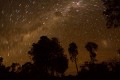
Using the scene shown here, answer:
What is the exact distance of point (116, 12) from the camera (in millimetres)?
27797

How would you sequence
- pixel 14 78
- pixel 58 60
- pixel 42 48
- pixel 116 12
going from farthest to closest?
pixel 58 60 → pixel 42 48 → pixel 14 78 → pixel 116 12

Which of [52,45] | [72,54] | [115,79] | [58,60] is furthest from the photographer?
[72,54]

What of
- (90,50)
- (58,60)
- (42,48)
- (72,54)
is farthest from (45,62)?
(90,50)

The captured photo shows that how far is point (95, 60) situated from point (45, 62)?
21.9 m

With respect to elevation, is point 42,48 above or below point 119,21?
above

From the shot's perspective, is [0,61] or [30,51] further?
[0,61]

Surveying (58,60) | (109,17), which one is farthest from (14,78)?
(109,17)

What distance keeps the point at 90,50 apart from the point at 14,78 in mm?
31487

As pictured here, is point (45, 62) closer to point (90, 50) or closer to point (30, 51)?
point (30, 51)

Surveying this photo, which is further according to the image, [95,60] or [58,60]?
[95,60]

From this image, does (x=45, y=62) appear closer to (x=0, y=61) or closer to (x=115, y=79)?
(x=0, y=61)

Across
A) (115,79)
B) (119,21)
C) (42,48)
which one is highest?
(42,48)

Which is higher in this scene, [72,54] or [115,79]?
[72,54]

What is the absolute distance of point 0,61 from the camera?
6919 centimetres
